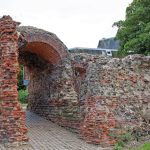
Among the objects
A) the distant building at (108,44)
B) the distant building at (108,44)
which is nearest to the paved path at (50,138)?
the distant building at (108,44)

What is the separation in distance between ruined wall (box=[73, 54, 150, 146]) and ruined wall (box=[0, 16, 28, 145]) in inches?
79.1

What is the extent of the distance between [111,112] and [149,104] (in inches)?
61.3

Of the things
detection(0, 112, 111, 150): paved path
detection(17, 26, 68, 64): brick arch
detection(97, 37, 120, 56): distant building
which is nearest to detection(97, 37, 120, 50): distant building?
detection(97, 37, 120, 56): distant building

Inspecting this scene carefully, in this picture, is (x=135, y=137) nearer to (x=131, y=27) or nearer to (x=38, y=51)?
(x=38, y=51)

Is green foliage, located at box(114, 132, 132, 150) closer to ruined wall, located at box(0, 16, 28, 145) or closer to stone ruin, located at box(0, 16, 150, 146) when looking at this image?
stone ruin, located at box(0, 16, 150, 146)

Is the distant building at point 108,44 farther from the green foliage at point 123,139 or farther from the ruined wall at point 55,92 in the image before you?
the green foliage at point 123,139

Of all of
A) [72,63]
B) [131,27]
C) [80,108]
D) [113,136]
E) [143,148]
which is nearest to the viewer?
[143,148]

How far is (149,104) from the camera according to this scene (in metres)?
13.4

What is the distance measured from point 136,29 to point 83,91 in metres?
8.98

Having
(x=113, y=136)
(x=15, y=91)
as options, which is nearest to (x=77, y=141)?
(x=113, y=136)

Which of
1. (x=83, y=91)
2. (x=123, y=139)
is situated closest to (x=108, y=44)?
(x=83, y=91)

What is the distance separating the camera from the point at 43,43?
50.4 feet

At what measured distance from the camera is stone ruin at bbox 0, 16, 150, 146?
1223 centimetres

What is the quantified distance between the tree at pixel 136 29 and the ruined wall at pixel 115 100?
22.9ft
